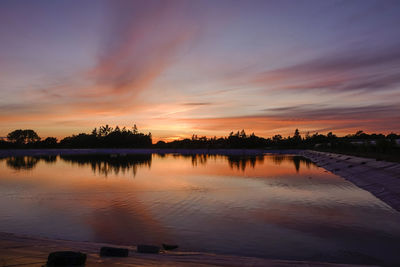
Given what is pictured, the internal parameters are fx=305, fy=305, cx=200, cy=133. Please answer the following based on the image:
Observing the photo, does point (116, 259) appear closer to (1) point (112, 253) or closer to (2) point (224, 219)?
(1) point (112, 253)

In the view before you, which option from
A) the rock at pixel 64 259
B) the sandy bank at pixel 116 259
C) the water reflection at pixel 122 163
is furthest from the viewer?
the water reflection at pixel 122 163

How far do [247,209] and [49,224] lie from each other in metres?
12.1

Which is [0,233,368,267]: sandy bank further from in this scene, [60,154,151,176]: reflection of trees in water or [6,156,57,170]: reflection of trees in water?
[6,156,57,170]: reflection of trees in water

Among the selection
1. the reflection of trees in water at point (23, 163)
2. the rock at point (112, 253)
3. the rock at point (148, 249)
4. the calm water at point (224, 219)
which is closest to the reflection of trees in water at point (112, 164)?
the reflection of trees in water at point (23, 163)

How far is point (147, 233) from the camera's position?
590 inches

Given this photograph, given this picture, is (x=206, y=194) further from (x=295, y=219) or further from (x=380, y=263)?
(x=380, y=263)

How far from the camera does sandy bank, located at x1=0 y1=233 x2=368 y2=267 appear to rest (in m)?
9.77

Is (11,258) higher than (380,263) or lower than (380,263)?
higher

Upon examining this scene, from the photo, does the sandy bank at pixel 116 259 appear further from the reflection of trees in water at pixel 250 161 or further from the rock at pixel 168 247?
the reflection of trees in water at pixel 250 161

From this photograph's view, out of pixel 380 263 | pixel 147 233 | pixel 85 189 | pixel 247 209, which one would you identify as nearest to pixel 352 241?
pixel 380 263

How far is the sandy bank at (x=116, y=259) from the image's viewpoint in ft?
32.1

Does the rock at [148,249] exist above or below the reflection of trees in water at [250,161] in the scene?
below

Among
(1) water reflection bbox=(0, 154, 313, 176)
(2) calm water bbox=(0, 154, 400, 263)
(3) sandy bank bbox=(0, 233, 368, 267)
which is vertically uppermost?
(1) water reflection bbox=(0, 154, 313, 176)

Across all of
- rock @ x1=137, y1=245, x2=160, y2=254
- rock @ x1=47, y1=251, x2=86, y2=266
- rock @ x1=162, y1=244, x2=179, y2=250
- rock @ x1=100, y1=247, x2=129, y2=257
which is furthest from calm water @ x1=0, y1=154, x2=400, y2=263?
rock @ x1=47, y1=251, x2=86, y2=266
